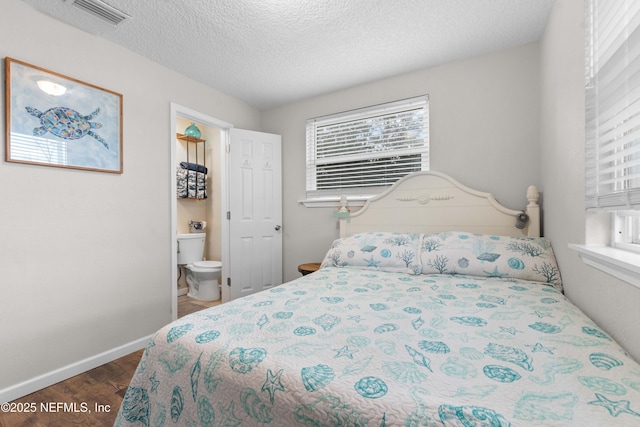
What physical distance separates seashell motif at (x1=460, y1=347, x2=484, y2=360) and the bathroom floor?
304 centimetres

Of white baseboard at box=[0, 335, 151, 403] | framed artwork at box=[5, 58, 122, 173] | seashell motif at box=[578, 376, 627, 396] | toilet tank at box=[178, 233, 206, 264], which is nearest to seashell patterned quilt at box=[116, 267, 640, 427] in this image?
seashell motif at box=[578, 376, 627, 396]

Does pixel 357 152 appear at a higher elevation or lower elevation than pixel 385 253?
higher

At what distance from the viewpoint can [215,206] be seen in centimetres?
416

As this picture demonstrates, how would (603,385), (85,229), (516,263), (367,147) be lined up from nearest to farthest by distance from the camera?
(603,385), (516,263), (85,229), (367,147)

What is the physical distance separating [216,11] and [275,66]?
0.76 m

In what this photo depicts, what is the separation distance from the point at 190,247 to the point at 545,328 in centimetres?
371

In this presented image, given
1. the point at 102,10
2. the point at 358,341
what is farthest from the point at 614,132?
the point at 102,10

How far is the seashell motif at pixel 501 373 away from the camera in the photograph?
0.75 meters

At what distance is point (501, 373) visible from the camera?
78 centimetres

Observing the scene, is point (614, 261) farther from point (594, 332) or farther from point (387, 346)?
point (387, 346)

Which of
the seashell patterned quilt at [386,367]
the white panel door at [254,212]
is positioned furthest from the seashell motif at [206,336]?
the white panel door at [254,212]

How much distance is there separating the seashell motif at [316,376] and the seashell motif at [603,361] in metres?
0.73

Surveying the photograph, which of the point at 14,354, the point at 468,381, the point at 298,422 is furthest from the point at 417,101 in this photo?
the point at 14,354

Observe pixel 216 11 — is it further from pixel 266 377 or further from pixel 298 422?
pixel 298 422
